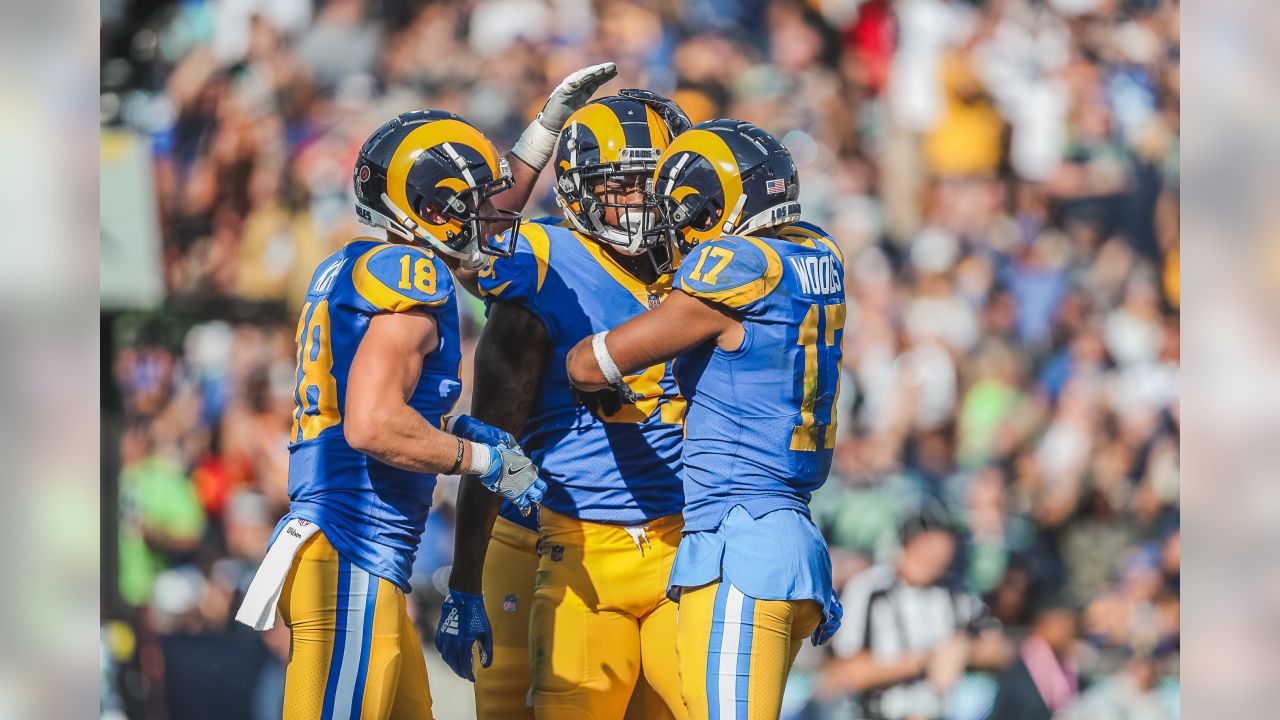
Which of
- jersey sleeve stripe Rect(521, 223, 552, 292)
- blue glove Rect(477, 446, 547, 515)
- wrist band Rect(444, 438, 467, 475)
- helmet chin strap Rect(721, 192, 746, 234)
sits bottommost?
blue glove Rect(477, 446, 547, 515)

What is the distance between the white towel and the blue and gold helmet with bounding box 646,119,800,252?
4.06ft

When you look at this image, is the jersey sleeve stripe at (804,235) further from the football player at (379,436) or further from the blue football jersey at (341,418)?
the blue football jersey at (341,418)

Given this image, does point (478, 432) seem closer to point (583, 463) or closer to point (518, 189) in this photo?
point (583, 463)

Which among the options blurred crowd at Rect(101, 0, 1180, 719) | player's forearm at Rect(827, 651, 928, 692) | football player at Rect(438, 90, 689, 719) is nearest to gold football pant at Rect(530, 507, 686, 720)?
football player at Rect(438, 90, 689, 719)

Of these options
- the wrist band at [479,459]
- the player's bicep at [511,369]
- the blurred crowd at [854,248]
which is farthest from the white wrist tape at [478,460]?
the blurred crowd at [854,248]

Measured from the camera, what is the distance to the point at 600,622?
402 centimetres

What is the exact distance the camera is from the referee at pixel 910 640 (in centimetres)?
629

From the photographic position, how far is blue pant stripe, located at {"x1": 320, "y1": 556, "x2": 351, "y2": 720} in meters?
3.49

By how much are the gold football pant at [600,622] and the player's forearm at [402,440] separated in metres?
0.68

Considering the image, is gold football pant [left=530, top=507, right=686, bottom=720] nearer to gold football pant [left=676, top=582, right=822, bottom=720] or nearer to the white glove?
gold football pant [left=676, top=582, right=822, bottom=720]

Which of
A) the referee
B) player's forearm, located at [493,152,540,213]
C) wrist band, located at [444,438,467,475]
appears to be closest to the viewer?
wrist band, located at [444,438,467,475]

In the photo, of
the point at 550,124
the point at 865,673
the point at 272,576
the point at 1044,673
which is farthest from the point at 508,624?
the point at 1044,673

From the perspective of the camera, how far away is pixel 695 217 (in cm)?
385
